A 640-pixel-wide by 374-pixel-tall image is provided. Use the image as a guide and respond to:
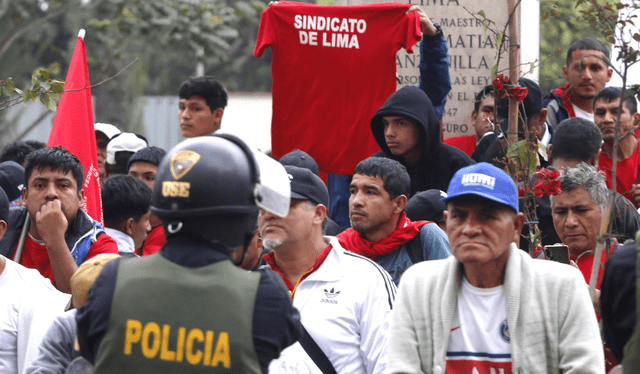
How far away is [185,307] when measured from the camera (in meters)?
2.41

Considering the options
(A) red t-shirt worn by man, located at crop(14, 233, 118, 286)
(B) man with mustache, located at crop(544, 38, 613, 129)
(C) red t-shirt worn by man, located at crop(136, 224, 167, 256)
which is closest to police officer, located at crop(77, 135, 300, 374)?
(A) red t-shirt worn by man, located at crop(14, 233, 118, 286)

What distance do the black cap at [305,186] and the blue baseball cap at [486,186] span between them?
3.83 ft

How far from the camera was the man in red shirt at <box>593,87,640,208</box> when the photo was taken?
20.7ft

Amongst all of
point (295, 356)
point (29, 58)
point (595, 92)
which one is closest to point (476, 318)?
point (295, 356)

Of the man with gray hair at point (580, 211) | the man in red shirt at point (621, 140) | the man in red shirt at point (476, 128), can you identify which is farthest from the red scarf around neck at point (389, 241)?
the man in red shirt at point (476, 128)

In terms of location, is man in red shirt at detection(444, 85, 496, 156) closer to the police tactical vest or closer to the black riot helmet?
the black riot helmet

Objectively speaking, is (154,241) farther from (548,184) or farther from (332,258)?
(548,184)

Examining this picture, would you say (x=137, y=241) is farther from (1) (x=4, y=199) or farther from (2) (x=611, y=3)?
(2) (x=611, y=3)

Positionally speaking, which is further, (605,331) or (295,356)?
(295,356)

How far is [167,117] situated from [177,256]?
23876 millimetres

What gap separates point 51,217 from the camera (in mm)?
5000

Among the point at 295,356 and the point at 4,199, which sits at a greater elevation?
the point at 4,199

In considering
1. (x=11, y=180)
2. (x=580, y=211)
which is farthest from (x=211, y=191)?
(x=11, y=180)

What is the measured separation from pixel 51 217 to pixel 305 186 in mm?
1643
